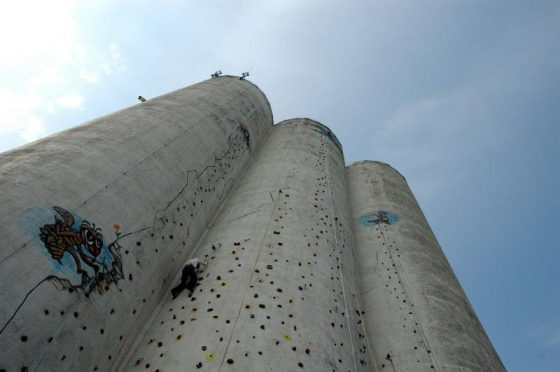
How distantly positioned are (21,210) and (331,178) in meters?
12.3

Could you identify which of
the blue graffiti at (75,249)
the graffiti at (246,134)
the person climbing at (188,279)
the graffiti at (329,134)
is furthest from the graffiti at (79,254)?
the graffiti at (329,134)

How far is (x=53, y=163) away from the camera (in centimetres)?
888

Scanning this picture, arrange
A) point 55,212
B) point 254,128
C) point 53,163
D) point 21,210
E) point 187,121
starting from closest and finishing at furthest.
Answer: point 21,210, point 55,212, point 53,163, point 187,121, point 254,128

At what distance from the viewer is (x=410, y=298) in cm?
1267

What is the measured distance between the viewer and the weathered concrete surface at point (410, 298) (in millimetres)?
10906

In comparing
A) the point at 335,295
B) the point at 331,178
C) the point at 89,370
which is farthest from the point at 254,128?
the point at 89,370

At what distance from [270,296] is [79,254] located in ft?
13.5

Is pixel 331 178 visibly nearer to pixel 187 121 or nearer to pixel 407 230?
pixel 407 230

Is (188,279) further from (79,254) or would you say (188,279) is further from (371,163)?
(371,163)

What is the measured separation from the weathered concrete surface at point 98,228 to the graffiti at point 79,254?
21 millimetres

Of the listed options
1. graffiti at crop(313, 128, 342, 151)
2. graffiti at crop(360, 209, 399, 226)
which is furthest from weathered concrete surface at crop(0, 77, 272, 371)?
graffiti at crop(313, 128, 342, 151)

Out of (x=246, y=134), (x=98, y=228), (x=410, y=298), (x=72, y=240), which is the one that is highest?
(x=246, y=134)

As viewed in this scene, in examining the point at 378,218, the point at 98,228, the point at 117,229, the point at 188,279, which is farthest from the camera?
the point at 378,218

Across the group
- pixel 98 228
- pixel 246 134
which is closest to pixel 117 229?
pixel 98 228
